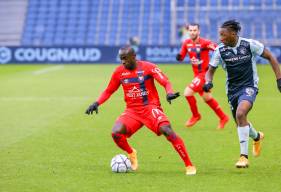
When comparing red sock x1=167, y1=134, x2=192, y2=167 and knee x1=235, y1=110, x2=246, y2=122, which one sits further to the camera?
knee x1=235, y1=110, x2=246, y2=122

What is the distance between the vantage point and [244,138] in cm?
1100

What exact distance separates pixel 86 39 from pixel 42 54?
8437 mm

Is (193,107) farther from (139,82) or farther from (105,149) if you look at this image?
(139,82)

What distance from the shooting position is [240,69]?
11219 mm

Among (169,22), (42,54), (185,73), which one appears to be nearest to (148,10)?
(169,22)

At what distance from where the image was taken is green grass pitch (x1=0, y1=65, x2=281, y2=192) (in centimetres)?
977

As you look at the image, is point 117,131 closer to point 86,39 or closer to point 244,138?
point 244,138

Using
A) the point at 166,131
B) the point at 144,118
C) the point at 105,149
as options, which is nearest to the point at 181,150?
the point at 166,131

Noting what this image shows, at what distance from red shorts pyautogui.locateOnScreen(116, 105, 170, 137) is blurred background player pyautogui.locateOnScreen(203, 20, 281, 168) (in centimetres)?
84

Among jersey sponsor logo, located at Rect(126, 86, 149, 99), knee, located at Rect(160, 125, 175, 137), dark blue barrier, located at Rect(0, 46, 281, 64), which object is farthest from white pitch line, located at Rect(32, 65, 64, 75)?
knee, located at Rect(160, 125, 175, 137)

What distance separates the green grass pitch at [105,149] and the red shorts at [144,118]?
2.07 feet

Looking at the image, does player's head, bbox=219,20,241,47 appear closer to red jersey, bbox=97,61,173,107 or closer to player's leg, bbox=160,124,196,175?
red jersey, bbox=97,61,173,107

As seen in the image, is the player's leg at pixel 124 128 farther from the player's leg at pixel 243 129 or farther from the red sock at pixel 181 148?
the player's leg at pixel 243 129

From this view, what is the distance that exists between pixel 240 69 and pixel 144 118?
160 cm
